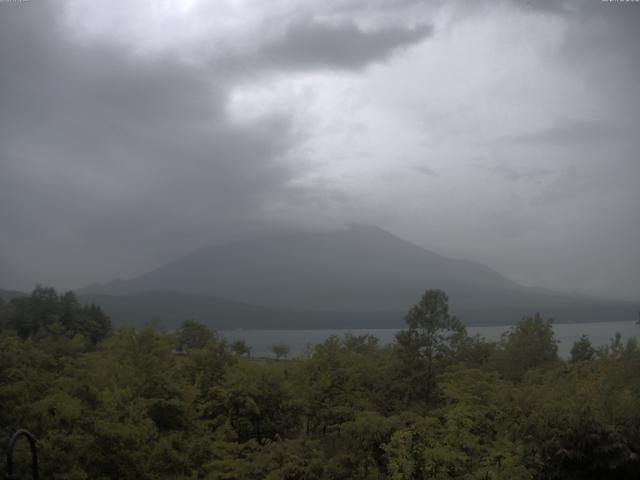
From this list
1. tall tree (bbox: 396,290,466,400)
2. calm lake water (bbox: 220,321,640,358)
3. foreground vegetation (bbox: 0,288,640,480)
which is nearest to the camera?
foreground vegetation (bbox: 0,288,640,480)

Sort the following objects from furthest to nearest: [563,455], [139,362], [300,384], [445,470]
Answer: [300,384] < [139,362] < [563,455] < [445,470]

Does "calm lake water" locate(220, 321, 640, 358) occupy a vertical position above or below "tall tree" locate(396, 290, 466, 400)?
below

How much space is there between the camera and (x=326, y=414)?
61.0 feet

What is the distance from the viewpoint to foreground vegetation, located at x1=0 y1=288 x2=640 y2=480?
11398mm

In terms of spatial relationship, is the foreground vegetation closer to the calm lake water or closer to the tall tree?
the tall tree

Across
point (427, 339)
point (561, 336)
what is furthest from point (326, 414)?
point (561, 336)

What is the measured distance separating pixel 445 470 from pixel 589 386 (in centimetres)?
951

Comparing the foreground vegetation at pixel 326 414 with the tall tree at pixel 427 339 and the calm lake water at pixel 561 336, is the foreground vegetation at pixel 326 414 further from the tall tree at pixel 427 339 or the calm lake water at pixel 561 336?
the calm lake water at pixel 561 336

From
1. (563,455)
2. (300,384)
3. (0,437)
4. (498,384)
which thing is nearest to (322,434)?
(300,384)

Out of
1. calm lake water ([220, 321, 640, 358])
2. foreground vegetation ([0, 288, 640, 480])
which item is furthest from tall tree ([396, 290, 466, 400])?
calm lake water ([220, 321, 640, 358])

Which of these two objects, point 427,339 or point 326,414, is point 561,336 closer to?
point 427,339

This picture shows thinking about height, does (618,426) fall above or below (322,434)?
above

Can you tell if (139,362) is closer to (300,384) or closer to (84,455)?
(300,384)

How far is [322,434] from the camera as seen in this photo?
1881 cm
